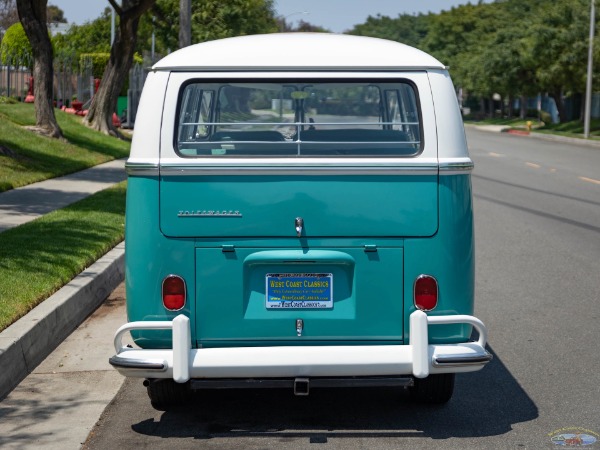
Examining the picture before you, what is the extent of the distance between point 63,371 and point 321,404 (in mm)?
1879

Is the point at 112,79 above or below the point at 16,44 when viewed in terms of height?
below

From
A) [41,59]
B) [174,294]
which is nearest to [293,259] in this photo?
[174,294]

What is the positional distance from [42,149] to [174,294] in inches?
679

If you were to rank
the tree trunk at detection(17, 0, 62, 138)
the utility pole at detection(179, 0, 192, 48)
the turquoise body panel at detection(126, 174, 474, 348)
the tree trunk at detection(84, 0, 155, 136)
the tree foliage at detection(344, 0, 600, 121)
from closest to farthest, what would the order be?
the turquoise body panel at detection(126, 174, 474, 348)
the tree trunk at detection(17, 0, 62, 138)
the utility pole at detection(179, 0, 192, 48)
the tree trunk at detection(84, 0, 155, 136)
the tree foliage at detection(344, 0, 600, 121)

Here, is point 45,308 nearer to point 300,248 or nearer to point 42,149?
point 300,248

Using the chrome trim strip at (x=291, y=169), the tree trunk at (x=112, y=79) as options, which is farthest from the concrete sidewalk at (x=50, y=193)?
the tree trunk at (x=112, y=79)

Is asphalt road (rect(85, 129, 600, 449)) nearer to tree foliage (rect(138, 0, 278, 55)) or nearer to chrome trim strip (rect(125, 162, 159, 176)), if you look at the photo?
chrome trim strip (rect(125, 162, 159, 176))

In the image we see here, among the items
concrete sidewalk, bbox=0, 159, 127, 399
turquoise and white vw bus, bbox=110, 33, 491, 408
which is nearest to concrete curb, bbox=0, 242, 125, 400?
concrete sidewalk, bbox=0, 159, 127, 399

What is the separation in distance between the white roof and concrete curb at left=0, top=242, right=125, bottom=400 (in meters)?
2.22

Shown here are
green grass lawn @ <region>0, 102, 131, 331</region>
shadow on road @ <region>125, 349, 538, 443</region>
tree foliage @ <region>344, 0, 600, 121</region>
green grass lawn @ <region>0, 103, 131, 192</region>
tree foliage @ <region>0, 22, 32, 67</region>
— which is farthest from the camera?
tree foliage @ <region>344, 0, 600, 121</region>

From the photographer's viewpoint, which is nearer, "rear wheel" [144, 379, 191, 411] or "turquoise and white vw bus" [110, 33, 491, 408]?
"turquoise and white vw bus" [110, 33, 491, 408]

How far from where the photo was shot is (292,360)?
5.52 meters

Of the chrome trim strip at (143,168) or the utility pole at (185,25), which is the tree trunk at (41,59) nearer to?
the utility pole at (185,25)

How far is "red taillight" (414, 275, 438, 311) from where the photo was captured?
5.69 meters
